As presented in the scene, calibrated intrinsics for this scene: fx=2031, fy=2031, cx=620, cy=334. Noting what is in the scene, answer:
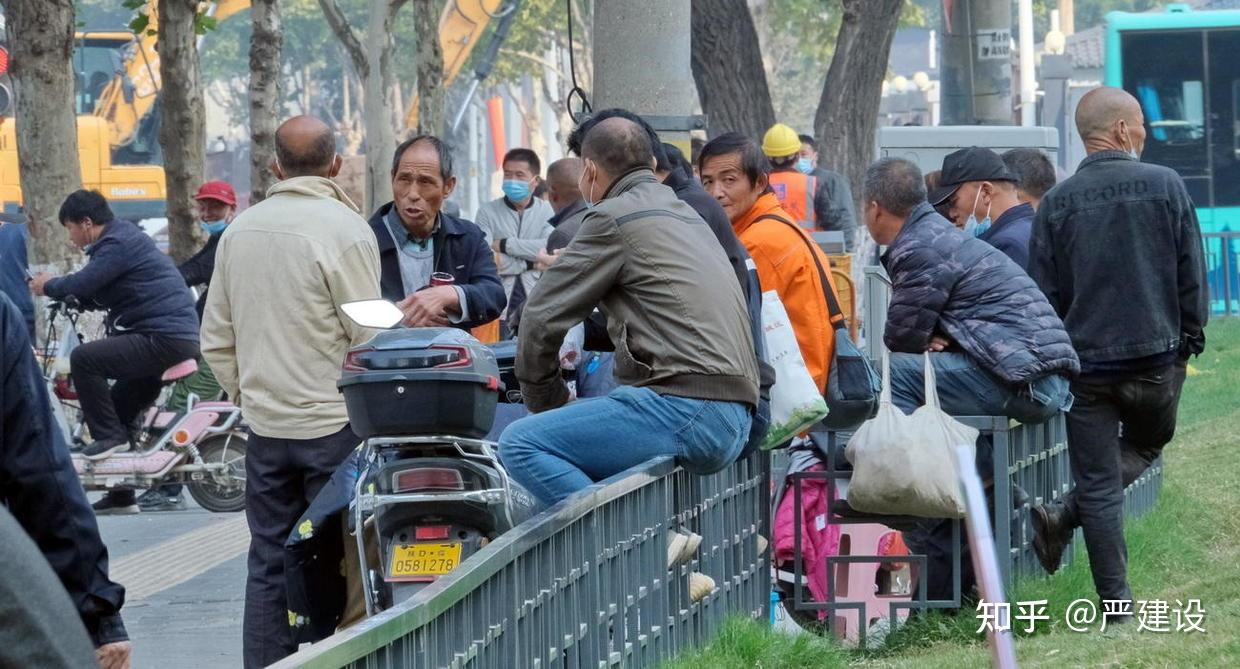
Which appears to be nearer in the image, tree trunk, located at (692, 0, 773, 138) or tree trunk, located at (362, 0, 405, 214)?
tree trunk, located at (692, 0, 773, 138)

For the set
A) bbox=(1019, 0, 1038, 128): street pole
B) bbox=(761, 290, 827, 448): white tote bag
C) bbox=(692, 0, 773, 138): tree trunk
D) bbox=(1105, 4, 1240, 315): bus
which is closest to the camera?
bbox=(761, 290, 827, 448): white tote bag

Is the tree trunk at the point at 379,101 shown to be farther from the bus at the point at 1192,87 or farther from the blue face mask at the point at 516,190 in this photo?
the bus at the point at 1192,87

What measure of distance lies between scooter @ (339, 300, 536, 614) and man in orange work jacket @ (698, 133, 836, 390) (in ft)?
6.78

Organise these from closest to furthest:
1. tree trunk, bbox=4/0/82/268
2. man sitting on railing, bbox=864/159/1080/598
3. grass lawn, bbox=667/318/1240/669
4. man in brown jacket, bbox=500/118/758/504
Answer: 1. man in brown jacket, bbox=500/118/758/504
2. grass lawn, bbox=667/318/1240/669
3. man sitting on railing, bbox=864/159/1080/598
4. tree trunk, bbox=4/0/82/268

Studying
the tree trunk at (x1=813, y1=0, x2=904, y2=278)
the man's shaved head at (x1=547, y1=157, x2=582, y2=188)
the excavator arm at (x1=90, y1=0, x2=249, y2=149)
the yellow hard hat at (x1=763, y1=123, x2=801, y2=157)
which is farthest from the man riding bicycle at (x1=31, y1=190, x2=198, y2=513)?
the excavator arm at (x1=90, y1=0, x2=249, y2=149)

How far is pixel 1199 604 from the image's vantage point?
6863 mm

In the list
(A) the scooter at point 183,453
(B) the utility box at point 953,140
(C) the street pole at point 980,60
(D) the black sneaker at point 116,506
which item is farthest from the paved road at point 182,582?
(C) the street pole at point 980,60

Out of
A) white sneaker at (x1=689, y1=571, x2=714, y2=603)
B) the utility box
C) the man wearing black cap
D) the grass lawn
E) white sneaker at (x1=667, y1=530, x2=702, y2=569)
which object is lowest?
the grass lawn

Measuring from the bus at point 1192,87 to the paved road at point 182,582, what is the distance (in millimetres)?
17119

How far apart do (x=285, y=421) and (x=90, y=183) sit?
93.2 feet

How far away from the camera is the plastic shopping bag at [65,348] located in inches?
485

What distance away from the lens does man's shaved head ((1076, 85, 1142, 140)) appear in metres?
7.25

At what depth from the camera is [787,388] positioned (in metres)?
6.68

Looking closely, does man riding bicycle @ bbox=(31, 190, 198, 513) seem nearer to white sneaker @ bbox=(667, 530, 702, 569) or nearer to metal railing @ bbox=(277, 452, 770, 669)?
metal railing @ bbox=(277, 452, 770, 669)
